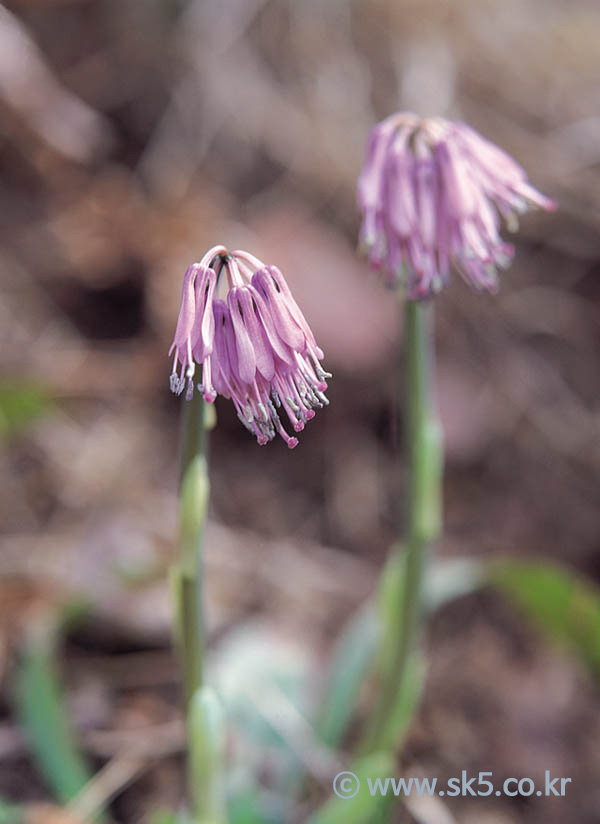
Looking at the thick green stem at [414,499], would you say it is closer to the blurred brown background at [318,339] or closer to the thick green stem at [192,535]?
the blurred brown background at [318,339]

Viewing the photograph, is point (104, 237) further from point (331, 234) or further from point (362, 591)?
point (362, 591)

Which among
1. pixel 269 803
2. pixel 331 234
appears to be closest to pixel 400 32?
pixel 331 234

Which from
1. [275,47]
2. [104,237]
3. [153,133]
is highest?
[275,47]

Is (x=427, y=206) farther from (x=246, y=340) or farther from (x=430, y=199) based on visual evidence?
(x=246, y=340)

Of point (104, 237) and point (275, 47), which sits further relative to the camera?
point (275, 47)

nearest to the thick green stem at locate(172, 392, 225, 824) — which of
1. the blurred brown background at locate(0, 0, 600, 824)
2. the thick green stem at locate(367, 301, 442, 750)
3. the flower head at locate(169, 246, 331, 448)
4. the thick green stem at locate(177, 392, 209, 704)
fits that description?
the thick green stem at locate(177, 392, 209, 704)

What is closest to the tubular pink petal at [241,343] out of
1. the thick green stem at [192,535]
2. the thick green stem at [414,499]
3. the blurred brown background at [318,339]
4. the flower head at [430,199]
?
the thick green stem at [192,535]
